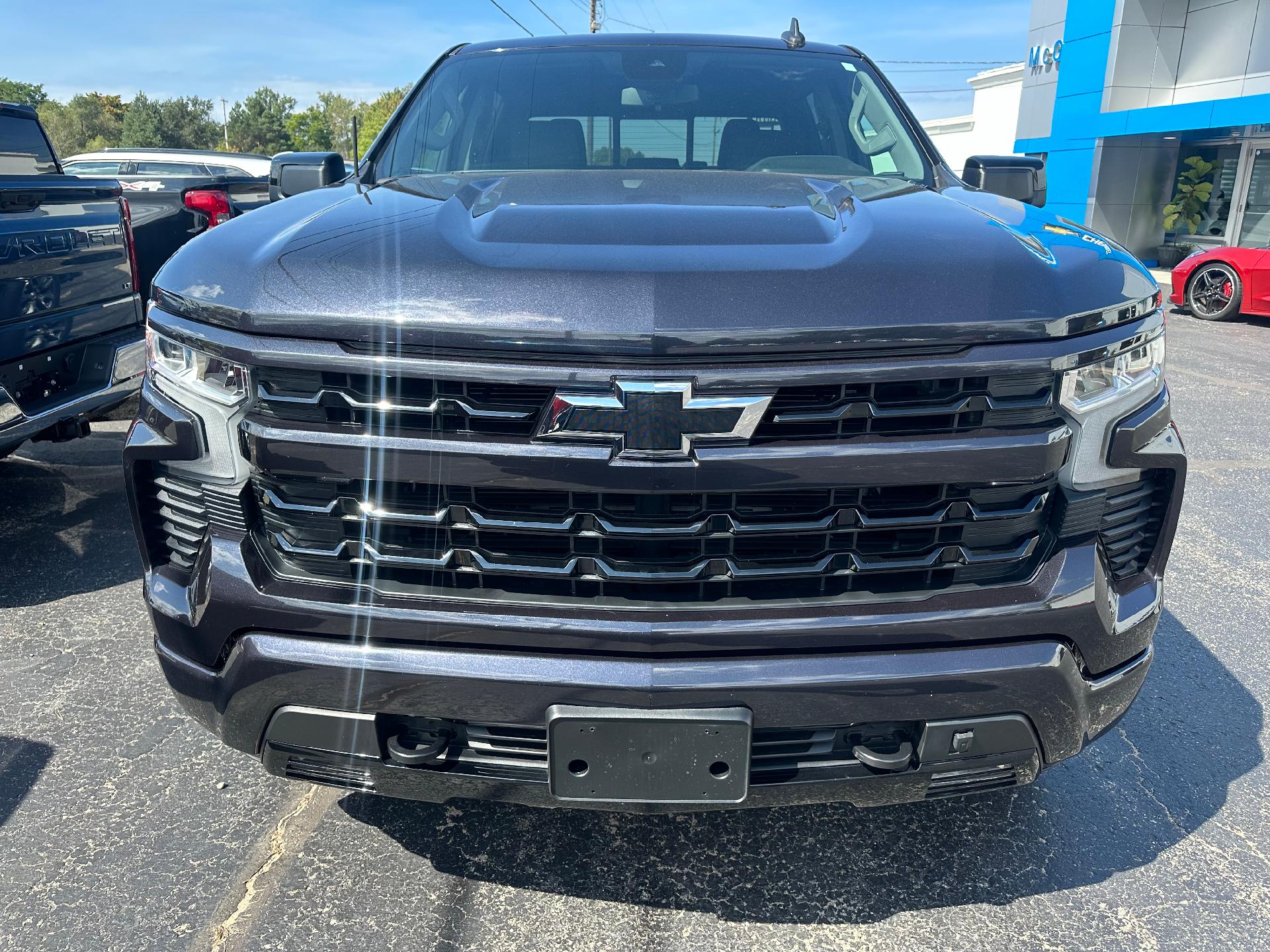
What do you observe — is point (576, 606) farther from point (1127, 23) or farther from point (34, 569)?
point (1127, 23)

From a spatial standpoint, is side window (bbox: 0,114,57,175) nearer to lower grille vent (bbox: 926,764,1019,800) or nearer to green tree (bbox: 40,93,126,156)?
lower grille vent (bbox: 926,764,1019,800)

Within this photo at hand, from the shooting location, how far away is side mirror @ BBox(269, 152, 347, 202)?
2967 millimetres

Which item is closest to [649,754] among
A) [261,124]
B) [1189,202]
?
[1189,202]

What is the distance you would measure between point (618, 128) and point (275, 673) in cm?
197

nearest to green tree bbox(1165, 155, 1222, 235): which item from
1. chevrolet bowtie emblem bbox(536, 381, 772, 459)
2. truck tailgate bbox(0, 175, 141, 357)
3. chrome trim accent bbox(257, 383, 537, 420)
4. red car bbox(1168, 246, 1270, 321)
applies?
red car bbox(1168, 246, 1270, 321)

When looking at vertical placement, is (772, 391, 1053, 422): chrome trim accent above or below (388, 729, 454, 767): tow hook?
above

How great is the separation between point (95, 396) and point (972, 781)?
11.6 ft

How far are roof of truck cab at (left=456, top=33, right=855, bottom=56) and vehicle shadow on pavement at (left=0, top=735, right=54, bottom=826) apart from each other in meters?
2.55

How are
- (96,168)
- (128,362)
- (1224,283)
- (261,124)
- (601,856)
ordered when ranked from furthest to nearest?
(261,124), (96,168), (1224,283), (128,362), (601,856)

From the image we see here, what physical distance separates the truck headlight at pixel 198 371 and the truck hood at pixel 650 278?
79 mm

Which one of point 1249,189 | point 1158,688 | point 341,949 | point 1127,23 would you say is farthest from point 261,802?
point 1127,23

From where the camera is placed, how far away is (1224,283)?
12.0 metres

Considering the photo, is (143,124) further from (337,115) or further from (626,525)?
(626,525)

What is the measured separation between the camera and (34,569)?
153 inches
